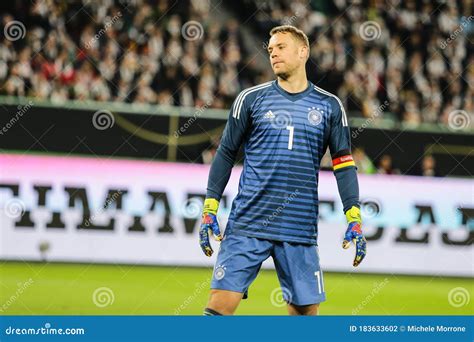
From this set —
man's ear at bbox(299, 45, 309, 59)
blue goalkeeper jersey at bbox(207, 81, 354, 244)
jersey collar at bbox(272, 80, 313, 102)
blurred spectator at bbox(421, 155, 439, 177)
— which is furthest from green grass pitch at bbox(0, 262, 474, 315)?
man's ear at bbox(299, 45, 309, 59)

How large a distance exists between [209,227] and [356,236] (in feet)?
3.00

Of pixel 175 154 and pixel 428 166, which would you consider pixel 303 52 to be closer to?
pixel 175 154

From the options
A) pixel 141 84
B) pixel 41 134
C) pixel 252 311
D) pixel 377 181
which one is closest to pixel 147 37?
pixel 141 84

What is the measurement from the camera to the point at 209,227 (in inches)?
227

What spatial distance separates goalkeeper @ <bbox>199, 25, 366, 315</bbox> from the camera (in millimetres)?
5691

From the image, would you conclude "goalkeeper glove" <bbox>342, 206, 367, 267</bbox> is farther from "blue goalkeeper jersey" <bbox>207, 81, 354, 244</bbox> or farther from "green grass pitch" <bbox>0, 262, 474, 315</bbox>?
"green grass pitch" <bbox>0, 262, 474, 315</bbox>

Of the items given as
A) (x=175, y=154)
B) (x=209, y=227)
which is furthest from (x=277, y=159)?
(x=175, y=154)

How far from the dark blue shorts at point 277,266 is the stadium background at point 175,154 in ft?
11.5

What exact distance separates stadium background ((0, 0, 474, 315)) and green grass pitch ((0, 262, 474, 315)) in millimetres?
27

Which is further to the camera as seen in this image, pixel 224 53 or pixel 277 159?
pixel 224 53

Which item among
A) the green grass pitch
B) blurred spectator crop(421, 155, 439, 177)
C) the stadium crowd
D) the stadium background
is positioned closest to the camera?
the green grass pitch

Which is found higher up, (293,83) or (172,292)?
(293,83)

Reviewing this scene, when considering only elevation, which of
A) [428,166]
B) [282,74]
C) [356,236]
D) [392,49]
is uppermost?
[392,49]
